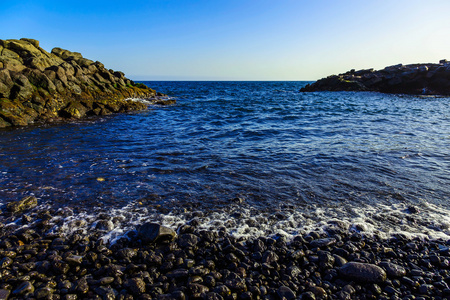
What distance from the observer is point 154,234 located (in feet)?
19.0

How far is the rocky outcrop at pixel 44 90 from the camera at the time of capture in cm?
2068

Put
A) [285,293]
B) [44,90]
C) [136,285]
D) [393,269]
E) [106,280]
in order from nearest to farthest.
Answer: [285,293] → [136,285] → [106,280] → [393,269] → [44,90]

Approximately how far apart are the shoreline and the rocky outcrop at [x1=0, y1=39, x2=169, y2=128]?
62.5 ft

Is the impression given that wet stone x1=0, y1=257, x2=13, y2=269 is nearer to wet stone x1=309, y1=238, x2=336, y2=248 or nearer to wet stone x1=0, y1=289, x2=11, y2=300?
wet stone x1=0, y1=289, x2=11, y2=300

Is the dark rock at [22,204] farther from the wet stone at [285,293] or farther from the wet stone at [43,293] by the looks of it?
the wet stone at [285,293]

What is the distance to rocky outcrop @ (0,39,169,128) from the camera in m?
20.7

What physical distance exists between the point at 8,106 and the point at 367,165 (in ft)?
84.3

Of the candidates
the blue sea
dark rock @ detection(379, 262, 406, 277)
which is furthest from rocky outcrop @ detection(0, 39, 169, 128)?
dark rock @ detection(379, 262, 406, 277)

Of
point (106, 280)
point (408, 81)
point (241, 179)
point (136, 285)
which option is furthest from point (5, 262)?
point (408, 81)

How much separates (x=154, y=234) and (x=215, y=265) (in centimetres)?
167

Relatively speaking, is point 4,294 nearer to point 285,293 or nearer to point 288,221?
point 285,293

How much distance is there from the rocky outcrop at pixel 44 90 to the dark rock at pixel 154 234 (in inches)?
775

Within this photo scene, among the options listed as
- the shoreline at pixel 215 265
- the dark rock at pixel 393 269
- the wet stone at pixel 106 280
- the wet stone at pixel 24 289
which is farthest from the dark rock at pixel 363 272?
the wet stone at pixel 24 289

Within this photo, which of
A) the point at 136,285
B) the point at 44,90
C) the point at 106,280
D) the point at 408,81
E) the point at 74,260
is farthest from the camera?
the point at 408,81
